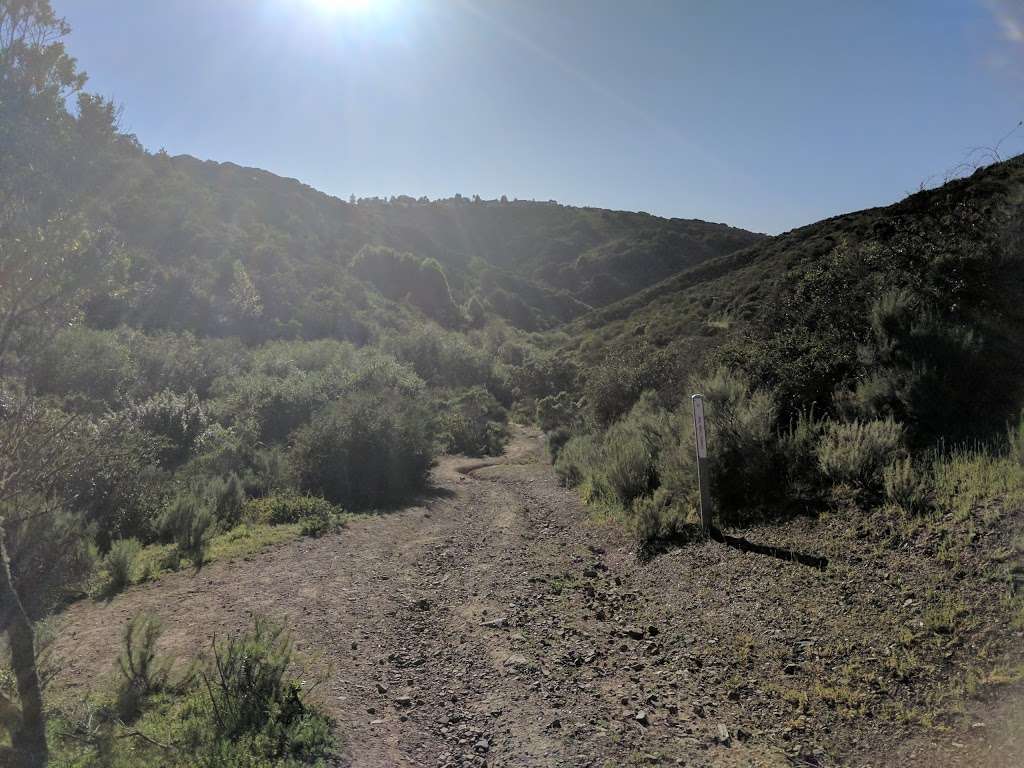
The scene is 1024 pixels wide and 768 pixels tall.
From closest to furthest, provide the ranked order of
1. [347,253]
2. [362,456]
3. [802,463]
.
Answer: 1. [802,463]
2. [362,456]
3. [347,253]

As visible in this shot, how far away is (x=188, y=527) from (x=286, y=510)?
1.78m

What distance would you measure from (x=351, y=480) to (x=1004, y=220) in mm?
11769

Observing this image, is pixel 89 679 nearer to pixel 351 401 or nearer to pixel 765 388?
pixel 765 388

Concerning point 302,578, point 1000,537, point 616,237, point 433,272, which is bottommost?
point 302,578

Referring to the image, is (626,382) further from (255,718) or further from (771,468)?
(255,718)

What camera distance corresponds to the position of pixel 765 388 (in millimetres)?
8672

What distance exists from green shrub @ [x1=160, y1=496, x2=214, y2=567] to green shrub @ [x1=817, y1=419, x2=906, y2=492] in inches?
290

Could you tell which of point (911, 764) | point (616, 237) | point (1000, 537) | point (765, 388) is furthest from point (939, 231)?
point (616, 237)

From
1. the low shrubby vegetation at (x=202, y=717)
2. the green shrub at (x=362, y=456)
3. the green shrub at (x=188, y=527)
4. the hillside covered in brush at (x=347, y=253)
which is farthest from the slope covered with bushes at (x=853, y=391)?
the hillside covered in brush at (x=347, y=253)

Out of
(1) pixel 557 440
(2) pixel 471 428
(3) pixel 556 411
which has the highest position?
(3) pixel 556 411

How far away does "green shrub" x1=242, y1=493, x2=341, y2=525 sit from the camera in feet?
31.9

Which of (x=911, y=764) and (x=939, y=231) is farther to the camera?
(x=939, y=231)

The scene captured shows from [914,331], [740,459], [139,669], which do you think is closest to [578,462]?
[740,459]

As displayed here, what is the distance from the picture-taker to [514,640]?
16.4 ft
